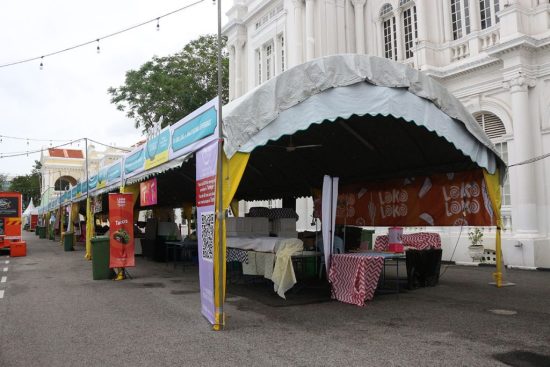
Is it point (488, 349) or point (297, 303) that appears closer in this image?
point (488, 349)

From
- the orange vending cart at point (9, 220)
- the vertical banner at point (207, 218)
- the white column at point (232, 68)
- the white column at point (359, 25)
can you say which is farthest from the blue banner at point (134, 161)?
the white column at point (232, 68)

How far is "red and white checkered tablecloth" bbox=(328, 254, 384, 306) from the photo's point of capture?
830 cm

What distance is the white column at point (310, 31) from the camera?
68.2ft

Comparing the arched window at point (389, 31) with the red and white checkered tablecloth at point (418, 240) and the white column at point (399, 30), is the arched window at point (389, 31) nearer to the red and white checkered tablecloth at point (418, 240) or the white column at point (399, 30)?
the white column at point (399, 30)

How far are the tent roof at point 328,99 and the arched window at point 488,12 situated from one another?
934 cm

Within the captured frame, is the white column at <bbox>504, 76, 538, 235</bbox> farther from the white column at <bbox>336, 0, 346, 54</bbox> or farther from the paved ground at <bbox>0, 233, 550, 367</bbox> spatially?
the white column at <bbox>336, 0, 346, 54</bbox>

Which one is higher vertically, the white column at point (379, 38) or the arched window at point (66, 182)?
the white column at point (379, 38)

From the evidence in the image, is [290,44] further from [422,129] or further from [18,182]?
[18,182]

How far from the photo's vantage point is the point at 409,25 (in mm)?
18641

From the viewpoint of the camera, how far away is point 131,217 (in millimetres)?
12570

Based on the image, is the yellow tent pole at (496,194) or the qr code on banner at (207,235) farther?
the yellow tent pole at (496,194)

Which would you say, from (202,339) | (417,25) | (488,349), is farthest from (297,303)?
(417,25)

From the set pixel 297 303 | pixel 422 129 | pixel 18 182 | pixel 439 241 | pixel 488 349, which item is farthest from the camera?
pixel 18 182

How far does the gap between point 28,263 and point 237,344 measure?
14883mm
